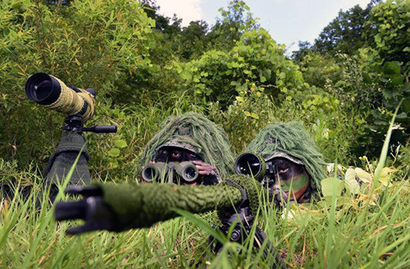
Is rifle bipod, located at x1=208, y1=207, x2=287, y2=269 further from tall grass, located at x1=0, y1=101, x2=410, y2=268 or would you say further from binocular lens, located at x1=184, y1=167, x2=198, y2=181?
binocular lens, located at x1=184, y1=167, x2=198, y2=181

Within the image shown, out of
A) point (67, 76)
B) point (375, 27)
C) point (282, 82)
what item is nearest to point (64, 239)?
point (67, 76)

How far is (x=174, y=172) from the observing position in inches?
63.1

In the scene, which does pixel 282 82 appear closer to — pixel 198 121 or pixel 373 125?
pixel 373 125

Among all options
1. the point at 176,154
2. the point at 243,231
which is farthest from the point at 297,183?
the point at 243,231

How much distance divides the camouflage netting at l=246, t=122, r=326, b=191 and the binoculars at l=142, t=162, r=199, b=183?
10.7 inches

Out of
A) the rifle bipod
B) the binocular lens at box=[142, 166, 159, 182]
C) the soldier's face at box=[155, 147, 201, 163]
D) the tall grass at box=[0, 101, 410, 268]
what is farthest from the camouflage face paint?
the rifle bipod

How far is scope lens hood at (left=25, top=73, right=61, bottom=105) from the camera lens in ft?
4.31

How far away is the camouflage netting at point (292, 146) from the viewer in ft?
5.00

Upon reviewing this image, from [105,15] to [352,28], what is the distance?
2135cm

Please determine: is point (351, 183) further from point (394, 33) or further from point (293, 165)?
point (394, 33)

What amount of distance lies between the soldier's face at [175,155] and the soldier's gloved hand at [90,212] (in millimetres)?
1337

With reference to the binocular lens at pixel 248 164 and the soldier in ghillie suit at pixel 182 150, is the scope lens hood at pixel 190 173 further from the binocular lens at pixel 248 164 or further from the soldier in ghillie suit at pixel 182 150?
the binocular lens at pixel 248 164

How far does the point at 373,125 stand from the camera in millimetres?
2400

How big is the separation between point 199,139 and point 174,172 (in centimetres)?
20
